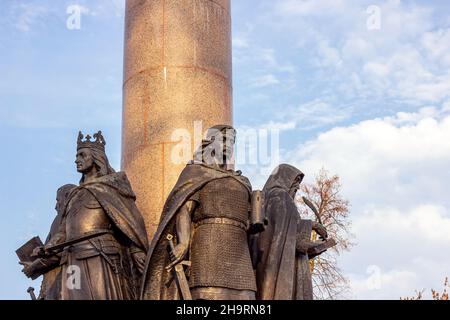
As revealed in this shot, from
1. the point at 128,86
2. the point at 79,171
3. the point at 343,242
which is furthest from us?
the point at 343,242

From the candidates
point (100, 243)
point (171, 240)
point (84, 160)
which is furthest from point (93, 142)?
point (171, 240)

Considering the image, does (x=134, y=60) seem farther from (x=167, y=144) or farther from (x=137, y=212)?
(x=137, y=212)

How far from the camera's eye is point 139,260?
1155cm

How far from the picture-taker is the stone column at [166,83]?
41.6 ft

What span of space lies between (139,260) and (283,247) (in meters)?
1.77

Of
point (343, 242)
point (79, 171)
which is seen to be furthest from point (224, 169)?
point (343, 242)

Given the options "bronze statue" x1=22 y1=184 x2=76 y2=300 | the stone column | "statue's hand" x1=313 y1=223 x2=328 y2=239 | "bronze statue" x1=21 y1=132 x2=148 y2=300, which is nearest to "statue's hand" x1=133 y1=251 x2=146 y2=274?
"bronze statue" x1=21 y1=132 x2=148 y2=300

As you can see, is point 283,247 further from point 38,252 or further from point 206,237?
point 38,252

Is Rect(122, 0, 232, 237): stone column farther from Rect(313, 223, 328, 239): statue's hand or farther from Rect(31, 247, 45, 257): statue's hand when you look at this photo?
Rect(313, 223, 328, 239): statue's hand

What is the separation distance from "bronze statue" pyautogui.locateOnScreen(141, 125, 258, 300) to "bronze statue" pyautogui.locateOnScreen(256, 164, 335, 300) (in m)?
0.47

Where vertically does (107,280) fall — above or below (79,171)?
below
